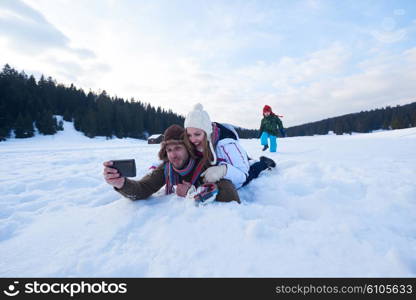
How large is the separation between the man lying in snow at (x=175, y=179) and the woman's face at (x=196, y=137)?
0.11 m

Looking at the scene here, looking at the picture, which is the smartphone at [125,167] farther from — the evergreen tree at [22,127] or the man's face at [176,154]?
the evergreen tree at [22,127]

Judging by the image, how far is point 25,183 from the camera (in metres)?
3.67

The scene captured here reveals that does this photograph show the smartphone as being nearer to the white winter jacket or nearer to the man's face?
the man's face

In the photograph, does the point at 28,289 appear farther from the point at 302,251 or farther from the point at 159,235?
the point at 302,251

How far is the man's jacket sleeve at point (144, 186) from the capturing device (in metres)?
2.44

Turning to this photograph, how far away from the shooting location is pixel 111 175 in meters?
2.25

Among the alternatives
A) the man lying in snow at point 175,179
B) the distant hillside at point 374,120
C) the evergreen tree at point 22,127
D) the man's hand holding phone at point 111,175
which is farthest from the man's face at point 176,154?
the distant hillside at point 374,120

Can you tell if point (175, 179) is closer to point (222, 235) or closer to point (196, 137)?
point (196, 137)

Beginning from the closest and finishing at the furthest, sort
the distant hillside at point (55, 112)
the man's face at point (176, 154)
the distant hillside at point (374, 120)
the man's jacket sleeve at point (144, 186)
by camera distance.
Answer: the man's jacket sleeve at point (144, 186) → the man's face at point (176, 154) → the distant hillside at point (55, 112) → the distant hillside at point (374, 120)

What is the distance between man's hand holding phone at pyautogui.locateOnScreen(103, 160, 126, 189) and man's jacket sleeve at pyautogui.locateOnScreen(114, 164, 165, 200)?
0.09 m

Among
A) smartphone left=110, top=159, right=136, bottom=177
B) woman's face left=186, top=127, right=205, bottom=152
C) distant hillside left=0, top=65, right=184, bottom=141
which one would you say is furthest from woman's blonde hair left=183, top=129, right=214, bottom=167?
distant hillside left=0, top=65, right=184, bottom=141

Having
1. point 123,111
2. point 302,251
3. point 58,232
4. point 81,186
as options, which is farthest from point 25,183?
point 123,111

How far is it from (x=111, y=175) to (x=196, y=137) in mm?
1025

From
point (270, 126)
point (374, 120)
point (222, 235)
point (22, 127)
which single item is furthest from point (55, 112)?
point (374, 120)
